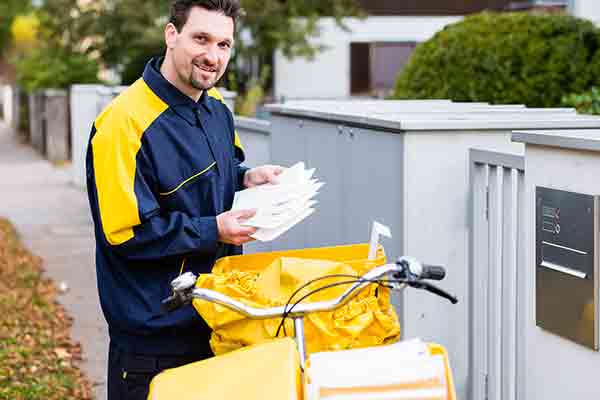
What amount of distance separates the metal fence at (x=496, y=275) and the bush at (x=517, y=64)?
4.92 metres

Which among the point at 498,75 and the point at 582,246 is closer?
the point at 582,246

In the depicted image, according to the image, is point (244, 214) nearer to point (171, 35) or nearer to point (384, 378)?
point (171, 35)

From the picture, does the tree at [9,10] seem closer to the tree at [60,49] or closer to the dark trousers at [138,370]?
the tree at [60,49]

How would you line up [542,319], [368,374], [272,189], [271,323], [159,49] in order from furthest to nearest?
1. [159,49]
2. [542,319]
3. [272,189]
4. [271,323]
5. [368,374]

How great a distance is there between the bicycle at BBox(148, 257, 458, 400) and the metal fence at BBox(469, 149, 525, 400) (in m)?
1.70

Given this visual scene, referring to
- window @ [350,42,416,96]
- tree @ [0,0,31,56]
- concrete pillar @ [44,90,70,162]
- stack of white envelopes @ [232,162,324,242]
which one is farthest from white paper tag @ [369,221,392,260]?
tree @ [0,0,31,56]

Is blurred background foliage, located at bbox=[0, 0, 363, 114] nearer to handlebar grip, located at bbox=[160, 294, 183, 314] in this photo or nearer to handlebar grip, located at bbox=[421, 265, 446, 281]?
handlebar grip, located at bbox=[160, 294, 183, 314]

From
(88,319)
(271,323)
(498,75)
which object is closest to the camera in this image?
(271,323)

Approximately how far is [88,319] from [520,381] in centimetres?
445

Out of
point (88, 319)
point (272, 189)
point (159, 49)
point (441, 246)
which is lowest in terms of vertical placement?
point (88, 319)

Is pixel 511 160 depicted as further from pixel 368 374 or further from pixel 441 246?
pixel 368 374

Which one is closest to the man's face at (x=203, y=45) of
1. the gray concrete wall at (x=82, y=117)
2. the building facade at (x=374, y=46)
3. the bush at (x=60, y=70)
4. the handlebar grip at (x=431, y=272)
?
the handlebar grip at (x=431, y=272)

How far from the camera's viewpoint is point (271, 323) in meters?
2.96

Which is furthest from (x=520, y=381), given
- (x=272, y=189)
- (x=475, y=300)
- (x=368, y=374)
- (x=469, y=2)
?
(x=469, y=2)
